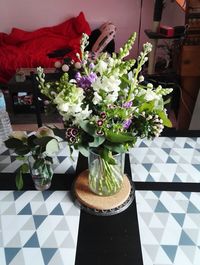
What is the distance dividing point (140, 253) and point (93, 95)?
445mm

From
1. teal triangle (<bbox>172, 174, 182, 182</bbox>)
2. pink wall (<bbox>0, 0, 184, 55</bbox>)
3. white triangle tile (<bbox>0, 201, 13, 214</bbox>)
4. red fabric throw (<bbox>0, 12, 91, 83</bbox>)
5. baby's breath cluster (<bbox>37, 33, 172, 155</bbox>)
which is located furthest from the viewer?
pink wall (<bbox>0, 0, 184, 55</bbox>)

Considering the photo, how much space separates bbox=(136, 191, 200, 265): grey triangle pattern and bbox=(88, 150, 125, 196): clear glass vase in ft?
0.32

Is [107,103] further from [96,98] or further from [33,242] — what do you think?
[33,242]

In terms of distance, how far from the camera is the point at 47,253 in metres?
0.70

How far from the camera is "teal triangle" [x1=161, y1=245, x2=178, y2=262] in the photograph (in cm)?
69

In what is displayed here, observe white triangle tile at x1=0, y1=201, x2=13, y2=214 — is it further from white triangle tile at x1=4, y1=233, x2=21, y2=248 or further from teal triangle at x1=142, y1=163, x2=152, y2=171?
teal triangle at x1=142, y1=163, x2=152, y2=171

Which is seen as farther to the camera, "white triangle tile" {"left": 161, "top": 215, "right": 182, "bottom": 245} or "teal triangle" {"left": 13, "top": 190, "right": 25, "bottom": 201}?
"teal triangle" {"left": 13, "top": 190, "right": 25, "bottom": 201}

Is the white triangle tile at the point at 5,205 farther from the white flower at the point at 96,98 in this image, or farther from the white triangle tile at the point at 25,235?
the white flower at the point at 96,98

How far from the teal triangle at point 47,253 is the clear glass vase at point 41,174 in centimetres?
24

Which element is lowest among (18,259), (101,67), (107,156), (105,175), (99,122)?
(18,259)

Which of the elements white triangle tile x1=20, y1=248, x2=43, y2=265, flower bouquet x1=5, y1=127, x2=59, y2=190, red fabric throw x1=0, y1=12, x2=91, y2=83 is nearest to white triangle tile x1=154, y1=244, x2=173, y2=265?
white triangle tile x1=20, y1=248, x2=43, y2=265

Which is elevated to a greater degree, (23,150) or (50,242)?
(23,150)

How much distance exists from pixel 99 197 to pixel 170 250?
263 millimetres

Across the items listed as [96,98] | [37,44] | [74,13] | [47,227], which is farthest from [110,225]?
[74,13]
